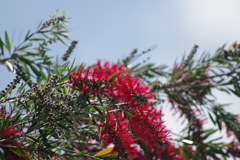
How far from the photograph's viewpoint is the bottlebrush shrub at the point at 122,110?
1.21 metres

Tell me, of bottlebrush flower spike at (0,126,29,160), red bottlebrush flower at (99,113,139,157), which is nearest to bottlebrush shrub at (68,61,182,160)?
red bottlebrush flower at (99,113,139,157)

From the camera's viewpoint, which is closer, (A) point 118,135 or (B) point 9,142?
(B) point 9,142

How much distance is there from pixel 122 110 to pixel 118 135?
0.36 feet

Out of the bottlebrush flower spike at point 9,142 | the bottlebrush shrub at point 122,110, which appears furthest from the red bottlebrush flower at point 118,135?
the bottlebrush flower spike at point 9,142

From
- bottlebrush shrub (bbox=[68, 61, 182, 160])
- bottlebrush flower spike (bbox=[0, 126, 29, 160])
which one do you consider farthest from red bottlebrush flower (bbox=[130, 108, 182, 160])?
bottlebrush flower spike (bbox=[0, 126, 29, 160])

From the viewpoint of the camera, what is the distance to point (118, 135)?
1311mm

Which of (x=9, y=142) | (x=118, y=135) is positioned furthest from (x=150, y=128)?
(x=9, y=142)

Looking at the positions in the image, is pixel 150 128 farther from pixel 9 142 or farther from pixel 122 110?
pixel 9 142

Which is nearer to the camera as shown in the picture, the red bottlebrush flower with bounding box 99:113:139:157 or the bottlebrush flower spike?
the bottlebrush flower spike

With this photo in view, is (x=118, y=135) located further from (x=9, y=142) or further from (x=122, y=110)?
(x=9, y=142)

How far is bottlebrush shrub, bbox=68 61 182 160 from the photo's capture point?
121cm

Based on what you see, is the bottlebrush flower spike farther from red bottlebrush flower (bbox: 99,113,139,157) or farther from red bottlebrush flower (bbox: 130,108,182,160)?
red bottlebrush flower (bbox: 130,108,182,160)

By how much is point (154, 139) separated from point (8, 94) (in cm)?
61

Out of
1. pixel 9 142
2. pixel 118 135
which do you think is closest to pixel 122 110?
pixel 118 135
